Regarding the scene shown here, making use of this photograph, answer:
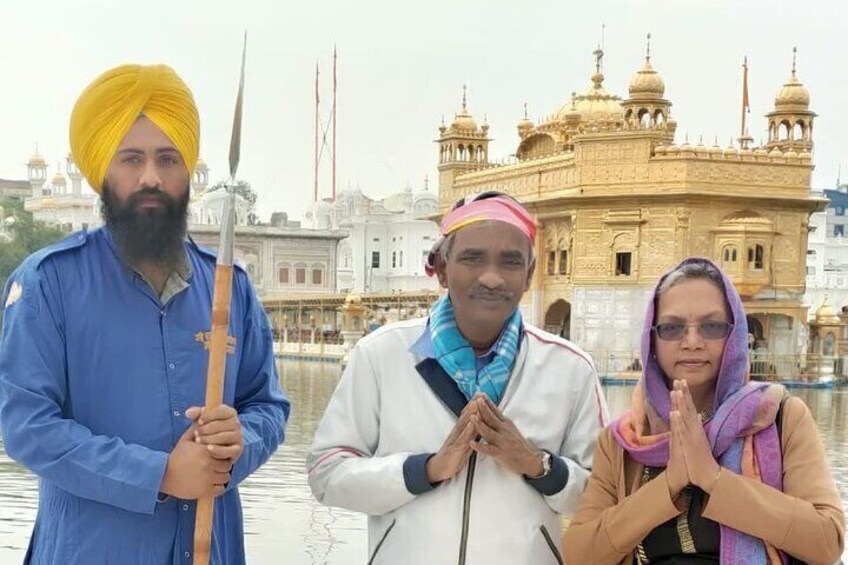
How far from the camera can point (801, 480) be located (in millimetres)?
1954

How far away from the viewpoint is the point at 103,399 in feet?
6.31

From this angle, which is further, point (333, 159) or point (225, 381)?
point (333, 159)

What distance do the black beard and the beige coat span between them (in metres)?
1.00

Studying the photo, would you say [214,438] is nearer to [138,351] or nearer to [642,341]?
[138,351]

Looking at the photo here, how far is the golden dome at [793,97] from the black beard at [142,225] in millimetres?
25136

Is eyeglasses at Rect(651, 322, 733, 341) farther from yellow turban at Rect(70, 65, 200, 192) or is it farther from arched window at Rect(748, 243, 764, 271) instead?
arched window at Rect(748, 243, 764, 271)

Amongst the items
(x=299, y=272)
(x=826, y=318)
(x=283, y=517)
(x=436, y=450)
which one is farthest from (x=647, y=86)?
(x=299, y=272)

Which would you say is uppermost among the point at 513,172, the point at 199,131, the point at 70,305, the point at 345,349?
the point at 513,172

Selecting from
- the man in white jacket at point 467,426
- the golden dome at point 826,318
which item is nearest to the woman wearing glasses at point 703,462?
the man in white jacket at point 467,426

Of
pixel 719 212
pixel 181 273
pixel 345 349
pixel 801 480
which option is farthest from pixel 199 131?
pixel 345 349

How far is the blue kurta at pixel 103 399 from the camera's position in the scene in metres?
1.81

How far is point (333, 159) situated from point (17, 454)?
54.4 m

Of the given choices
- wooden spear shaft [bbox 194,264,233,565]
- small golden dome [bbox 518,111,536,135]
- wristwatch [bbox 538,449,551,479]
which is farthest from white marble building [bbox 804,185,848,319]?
wooden spear shaft [bbox 194,264,233,565]

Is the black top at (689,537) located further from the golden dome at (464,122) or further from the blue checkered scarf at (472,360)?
the golden dome at (464,122)
